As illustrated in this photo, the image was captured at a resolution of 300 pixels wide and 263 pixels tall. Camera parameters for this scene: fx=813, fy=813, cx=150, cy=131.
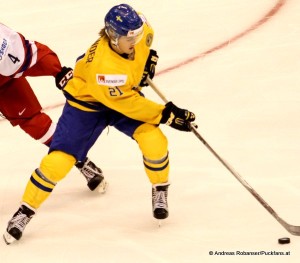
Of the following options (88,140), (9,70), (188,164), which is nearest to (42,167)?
(88,140)

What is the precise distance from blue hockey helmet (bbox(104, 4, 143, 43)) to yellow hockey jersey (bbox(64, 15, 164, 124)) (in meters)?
0.10

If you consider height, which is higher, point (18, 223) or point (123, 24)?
point (123, 24)

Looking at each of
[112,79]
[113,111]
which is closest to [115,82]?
[112,79]

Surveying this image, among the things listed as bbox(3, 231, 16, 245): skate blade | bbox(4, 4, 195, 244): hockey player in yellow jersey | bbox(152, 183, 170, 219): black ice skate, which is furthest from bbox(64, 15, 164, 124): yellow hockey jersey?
bbox(3, 231, 16, 245): skate blade

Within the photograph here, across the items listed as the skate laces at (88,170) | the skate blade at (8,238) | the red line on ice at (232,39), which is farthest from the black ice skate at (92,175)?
the red line on ice at (232,39)

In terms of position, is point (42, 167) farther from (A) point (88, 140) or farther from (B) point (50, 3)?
(B) point (50, 3)

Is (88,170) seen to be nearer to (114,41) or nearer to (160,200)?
(160,200)

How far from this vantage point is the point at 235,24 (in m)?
5.94

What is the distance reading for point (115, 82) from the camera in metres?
3.46

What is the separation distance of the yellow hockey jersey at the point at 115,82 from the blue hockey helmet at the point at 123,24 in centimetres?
10

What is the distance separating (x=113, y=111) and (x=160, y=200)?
463 millimetres

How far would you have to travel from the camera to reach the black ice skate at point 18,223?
369cm

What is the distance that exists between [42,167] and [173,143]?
3.59 ft

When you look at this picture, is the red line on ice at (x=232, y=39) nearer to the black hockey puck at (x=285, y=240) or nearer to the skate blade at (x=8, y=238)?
the skate blade at (x=8, y=238)
